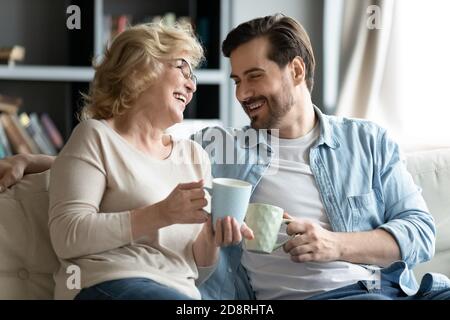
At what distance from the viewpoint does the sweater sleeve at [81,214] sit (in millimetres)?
963

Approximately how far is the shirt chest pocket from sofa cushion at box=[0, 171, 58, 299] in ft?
1.68

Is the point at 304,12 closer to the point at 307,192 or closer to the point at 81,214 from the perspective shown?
the point at 307,192

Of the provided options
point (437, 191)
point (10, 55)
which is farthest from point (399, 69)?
point (10, 55)

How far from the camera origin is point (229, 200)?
916 mm

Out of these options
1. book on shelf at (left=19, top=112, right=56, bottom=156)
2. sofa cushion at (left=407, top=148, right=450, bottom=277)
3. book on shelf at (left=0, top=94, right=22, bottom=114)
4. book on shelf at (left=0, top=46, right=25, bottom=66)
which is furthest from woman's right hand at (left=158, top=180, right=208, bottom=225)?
book on shelf at (left=0, top=46, right=25, bottom=66)

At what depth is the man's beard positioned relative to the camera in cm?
120

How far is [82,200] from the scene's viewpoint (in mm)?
969

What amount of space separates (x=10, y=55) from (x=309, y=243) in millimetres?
1505

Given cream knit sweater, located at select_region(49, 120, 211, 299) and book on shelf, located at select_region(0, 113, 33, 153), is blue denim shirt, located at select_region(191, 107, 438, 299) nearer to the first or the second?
cream knit sweater, located at select_region(49, 120, 211, 299)

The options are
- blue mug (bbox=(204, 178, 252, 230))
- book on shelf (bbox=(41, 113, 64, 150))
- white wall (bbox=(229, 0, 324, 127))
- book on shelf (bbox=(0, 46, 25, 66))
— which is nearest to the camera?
blue mug (bbox=(204, 178, 252, 230))

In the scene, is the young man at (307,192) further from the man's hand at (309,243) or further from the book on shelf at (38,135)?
the book on shelf at (38,135)

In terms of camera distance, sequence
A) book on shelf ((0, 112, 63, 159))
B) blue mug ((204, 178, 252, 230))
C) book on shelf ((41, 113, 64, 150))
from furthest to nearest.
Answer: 1. book on shelf ((41, 113, 64, 150))
2. book on shelf ((0, 112, 63, 159))
3. blue mug ((204, 178, 252, 230))

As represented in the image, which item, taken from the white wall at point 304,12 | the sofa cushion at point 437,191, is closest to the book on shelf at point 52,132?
the white wall at point 304,12
